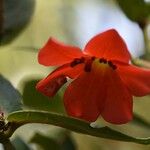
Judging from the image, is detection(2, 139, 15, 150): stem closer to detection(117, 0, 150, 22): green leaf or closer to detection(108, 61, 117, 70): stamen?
detection(108, 61, 117, 70): stamen

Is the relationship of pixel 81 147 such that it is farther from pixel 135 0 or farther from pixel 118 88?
pixel 118 88

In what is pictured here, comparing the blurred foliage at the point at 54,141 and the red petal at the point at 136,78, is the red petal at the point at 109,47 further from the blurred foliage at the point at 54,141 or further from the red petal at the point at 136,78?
the blurred foliage at the point at 54,141

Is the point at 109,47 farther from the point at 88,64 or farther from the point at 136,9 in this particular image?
the point at 136,9

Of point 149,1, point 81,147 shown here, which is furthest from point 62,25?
point 149,1

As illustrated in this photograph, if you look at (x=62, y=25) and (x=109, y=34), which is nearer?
(x=109, y=34)

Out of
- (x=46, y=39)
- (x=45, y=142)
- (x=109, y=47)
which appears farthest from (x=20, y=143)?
(x=46, y=39)

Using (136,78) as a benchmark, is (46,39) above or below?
below

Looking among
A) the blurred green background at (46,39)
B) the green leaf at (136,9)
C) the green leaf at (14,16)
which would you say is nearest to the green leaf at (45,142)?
the blurred green background at (46,39)
